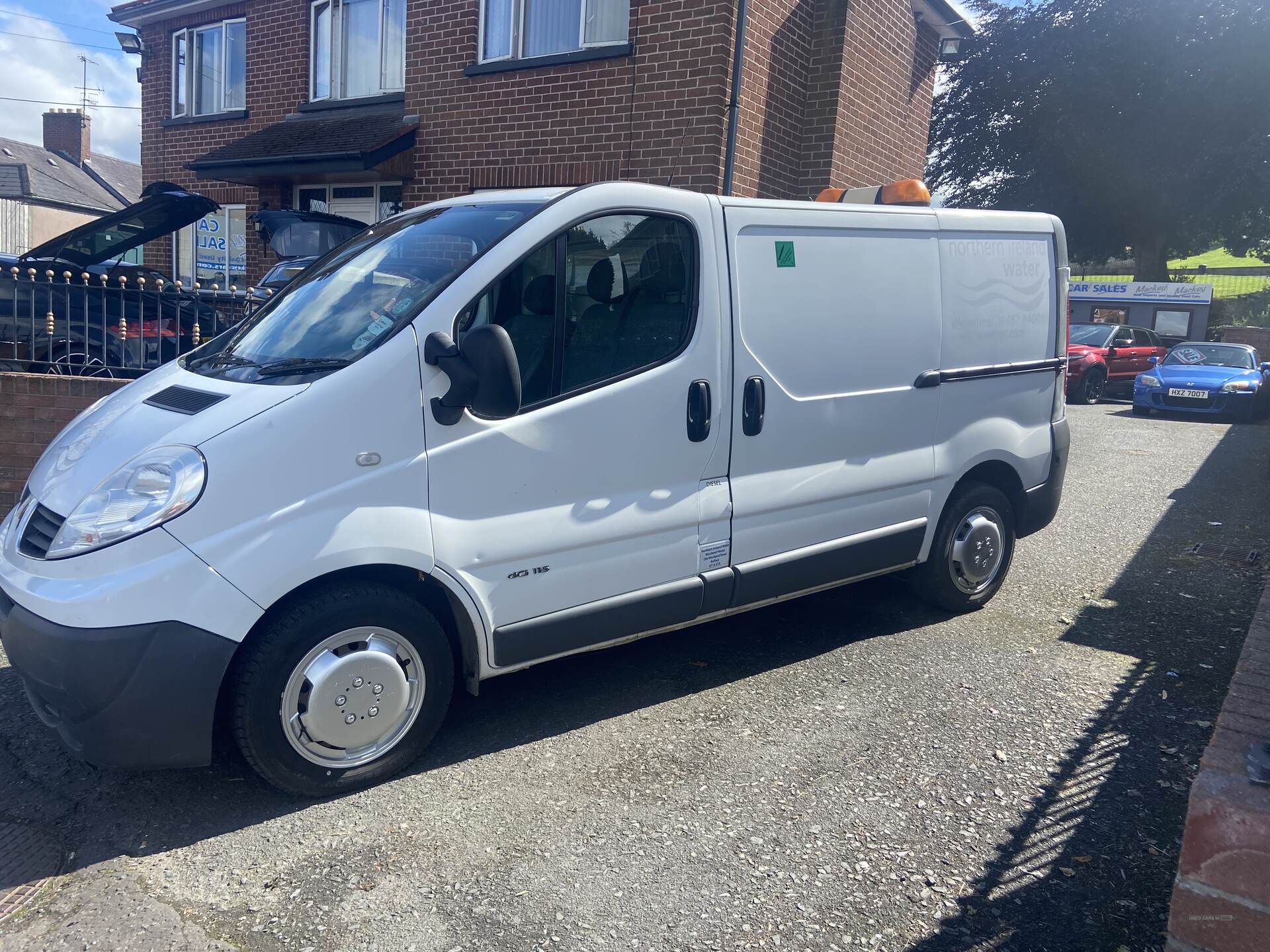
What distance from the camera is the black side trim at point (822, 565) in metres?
4.31

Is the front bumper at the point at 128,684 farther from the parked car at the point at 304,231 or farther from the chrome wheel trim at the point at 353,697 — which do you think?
the parked car at the point at 304,231

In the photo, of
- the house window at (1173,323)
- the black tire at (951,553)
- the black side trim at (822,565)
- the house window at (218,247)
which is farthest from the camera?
the house window at (1173,323)

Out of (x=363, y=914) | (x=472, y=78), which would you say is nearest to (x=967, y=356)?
(x=363, y=914)

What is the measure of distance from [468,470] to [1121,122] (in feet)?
104

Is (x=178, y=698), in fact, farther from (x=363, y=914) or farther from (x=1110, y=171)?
(x=1110, y=171)

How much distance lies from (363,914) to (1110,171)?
32848mm

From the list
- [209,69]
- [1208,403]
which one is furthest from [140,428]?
[1208,403]

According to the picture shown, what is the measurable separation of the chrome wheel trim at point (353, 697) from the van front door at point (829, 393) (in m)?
1.53

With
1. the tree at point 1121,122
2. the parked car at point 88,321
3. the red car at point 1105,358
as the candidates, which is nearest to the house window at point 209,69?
the parked car at point 88,321

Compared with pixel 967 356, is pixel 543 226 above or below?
above

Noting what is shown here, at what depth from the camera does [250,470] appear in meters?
3.07

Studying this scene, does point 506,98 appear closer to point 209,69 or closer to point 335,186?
point 335,186

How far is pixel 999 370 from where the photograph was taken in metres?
5.30

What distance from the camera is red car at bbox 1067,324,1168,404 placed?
18391 mm
